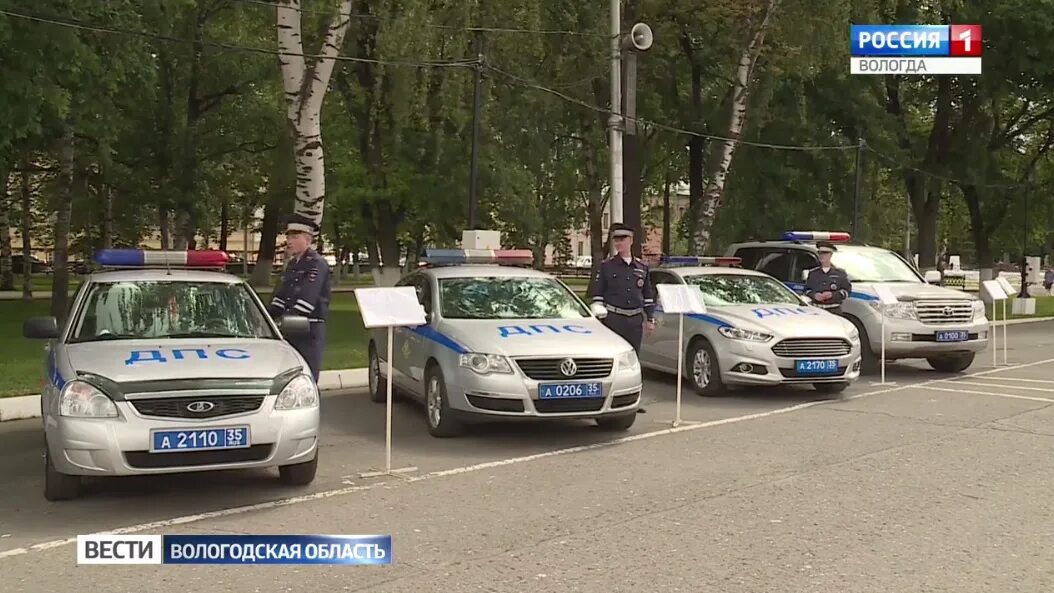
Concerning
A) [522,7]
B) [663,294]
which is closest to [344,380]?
[663,294]

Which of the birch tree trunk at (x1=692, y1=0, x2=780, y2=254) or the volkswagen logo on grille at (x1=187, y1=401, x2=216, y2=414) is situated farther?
the birch tree trunk at (x1=692, y1=0, x2=780, y2=254)

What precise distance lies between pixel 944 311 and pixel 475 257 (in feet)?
22.9

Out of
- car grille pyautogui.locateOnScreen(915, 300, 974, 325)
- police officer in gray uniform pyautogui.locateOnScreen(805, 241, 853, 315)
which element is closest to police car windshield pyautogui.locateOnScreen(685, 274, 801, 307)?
police officer in gray uniform pyautogui.locateOnScreen(805, 241, 853, 315)

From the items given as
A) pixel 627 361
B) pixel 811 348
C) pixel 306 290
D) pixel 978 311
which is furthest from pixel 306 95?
pixel 978 311

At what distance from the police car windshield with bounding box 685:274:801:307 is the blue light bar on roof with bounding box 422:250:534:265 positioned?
2.75 m

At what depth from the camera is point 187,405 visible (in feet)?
20.9

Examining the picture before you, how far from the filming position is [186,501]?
6.81m

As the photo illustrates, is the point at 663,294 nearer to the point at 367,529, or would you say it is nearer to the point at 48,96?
the point at 367,529

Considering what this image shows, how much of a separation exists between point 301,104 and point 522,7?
23.7 feet

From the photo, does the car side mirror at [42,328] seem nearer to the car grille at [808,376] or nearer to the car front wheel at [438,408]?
the car front wheel at [438,408]

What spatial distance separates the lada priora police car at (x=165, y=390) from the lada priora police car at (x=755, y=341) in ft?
19.2

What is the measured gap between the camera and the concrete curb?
10.4m

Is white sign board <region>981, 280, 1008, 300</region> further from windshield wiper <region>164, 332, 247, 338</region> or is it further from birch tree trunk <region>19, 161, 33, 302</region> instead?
birch tree trunk <region>19, 161, 33, 302</region>

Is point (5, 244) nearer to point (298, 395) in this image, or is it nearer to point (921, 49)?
point (921, 49)
